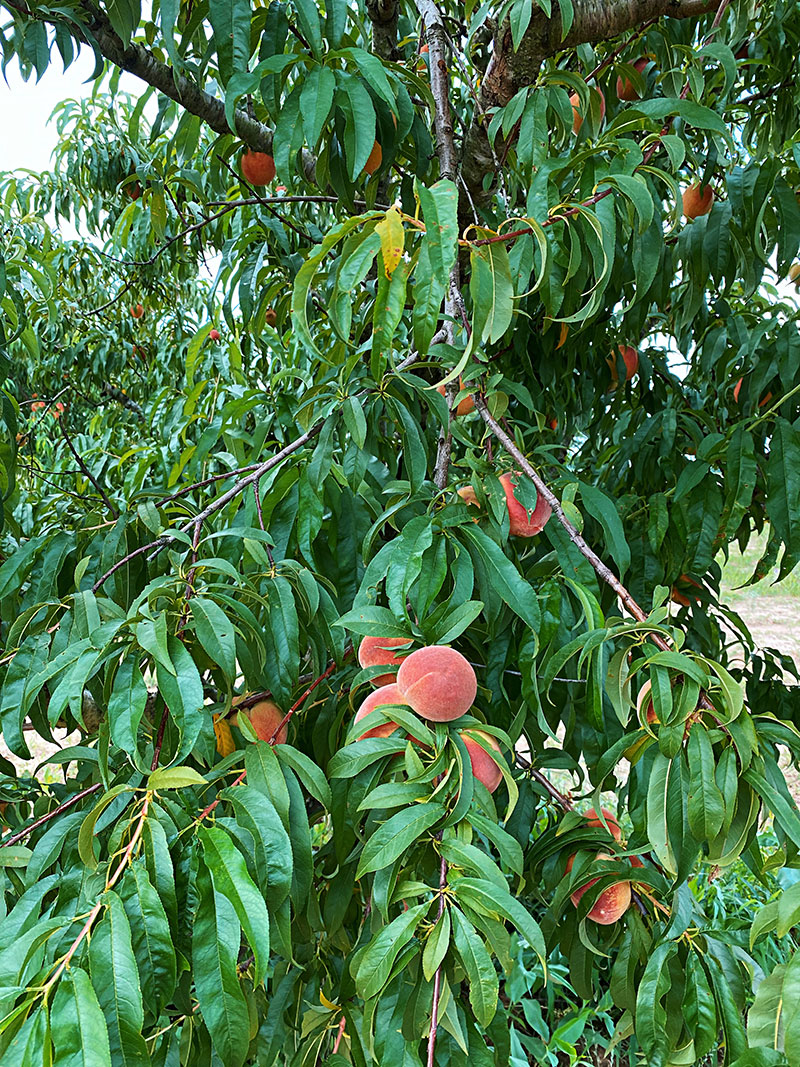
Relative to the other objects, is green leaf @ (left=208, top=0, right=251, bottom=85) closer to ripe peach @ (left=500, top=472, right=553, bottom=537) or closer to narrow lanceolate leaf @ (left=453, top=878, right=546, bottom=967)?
ripe peach @ (left=500, top=472, right=553, bottom=537)

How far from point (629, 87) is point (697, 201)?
9.7 inches

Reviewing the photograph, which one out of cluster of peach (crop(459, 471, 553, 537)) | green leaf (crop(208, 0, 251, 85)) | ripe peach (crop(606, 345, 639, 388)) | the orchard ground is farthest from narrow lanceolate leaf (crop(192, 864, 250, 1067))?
the orchard ground

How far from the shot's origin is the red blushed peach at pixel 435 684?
2.03 ft

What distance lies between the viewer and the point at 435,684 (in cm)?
62

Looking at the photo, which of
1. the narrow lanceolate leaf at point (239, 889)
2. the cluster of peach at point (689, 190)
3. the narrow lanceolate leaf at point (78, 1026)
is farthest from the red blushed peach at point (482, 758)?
the cluster of peach at point (689, 190)

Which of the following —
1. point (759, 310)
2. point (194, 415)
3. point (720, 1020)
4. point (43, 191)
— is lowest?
point (720, 1020)

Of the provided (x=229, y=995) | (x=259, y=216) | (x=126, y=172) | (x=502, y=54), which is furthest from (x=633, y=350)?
(x=126, y=172)

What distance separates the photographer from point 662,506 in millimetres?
1038

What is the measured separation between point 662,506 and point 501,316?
0.51 meters

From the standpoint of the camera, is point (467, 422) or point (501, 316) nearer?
point (501, 316)

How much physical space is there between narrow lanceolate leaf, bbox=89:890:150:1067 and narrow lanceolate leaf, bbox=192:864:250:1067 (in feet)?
0.14

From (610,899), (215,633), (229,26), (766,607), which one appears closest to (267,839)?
(215,633)

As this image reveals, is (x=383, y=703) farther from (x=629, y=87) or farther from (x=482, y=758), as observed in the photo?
(x=629, y=87)

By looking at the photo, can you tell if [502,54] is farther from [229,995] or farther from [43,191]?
[43,191]
